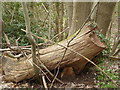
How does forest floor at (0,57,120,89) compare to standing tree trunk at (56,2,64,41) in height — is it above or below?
below

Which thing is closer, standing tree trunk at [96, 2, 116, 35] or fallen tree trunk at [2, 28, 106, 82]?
fallen tree trunk at [2, 28, 106, 82]

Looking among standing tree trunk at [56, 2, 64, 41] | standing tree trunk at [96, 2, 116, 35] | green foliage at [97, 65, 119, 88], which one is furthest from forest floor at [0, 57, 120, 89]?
standing tree trunk at [56, 2, 64, 41]

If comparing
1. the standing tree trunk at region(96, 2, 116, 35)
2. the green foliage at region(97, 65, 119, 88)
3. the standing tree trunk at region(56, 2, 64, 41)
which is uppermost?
the standing tree trunk at region(56, 2, 64, 41)

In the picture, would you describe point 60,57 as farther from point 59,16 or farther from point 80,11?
point 59,16

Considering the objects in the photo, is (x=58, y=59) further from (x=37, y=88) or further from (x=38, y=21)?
(x=38, y=21)

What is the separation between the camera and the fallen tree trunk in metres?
2.33

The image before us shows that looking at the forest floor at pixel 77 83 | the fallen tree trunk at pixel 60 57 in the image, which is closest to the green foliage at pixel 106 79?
the forest floor at pixel 77 83

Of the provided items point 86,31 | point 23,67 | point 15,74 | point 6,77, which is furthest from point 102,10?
point 6,77

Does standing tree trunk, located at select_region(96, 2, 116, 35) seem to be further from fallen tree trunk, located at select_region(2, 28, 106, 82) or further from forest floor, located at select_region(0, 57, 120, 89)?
forest floor, located at select_region(0, 57, 120, 89)

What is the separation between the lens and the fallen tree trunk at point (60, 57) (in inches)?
91.7

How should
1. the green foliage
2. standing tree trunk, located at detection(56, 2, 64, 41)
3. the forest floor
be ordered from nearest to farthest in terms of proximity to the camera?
1. the green foliage
2. the forest floor
3. standing tree trunk, located at detection(56, 2, 64, 41)

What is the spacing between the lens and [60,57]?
8.17 ft

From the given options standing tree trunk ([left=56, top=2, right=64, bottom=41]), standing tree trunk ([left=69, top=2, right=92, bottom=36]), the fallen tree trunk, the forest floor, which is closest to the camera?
the fallen tree trunk

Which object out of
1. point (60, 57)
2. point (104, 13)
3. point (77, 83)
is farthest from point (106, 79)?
point (104, 13)
